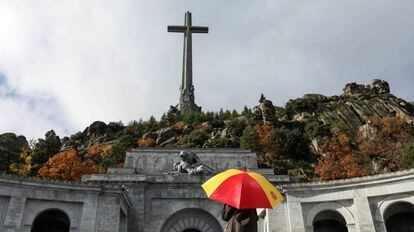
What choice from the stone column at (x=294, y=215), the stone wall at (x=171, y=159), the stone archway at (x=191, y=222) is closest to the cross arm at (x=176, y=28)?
the stone wall at (x=171, y=159)

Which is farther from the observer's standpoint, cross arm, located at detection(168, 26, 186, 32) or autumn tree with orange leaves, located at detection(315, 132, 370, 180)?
cross arm, located at detection(168, 26, 186, 32)

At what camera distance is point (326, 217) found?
77.9ft

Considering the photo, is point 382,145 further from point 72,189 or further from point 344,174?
point 72,189

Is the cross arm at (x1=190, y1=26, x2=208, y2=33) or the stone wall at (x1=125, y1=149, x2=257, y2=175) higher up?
the cross arm at (x1=190, y1=26, x2=208, y2=33)

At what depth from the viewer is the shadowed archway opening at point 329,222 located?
23547 millimetres

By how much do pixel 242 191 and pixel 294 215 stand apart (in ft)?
51.9

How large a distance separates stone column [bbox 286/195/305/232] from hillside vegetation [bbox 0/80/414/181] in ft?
75.6

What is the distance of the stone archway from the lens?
2538 centimetres

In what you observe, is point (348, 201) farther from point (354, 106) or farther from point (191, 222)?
point (354, 106)

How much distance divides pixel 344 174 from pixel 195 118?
1211 inches

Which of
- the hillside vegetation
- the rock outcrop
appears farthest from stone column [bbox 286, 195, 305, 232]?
the rock outcrop

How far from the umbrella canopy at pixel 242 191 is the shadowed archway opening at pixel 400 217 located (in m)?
16.8

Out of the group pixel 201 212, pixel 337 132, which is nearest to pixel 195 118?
pixel 337 132

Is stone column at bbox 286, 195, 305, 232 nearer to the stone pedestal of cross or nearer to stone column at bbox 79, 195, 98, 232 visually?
stone column at bbox 79, 195, 98, 232
